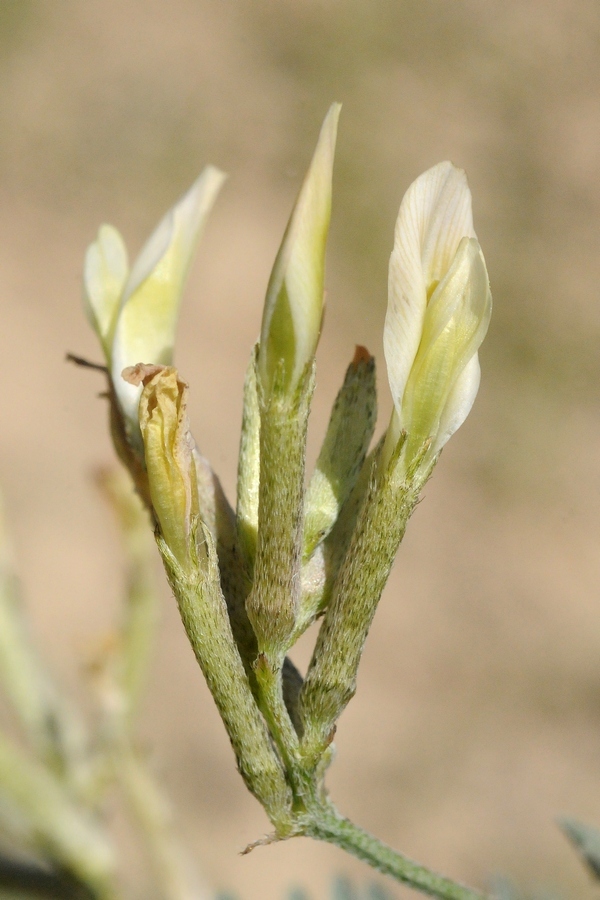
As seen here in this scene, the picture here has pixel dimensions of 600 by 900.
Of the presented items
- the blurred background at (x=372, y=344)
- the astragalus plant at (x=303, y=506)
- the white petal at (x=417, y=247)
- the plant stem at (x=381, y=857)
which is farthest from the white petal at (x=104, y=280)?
the blurred background at (x=372, y=344)

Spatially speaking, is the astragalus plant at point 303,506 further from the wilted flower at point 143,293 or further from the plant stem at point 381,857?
the wilted flower at point 143,293

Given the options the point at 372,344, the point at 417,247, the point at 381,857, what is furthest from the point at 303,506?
the point at 372,344

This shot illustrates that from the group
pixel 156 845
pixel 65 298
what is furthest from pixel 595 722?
pixel 65 298

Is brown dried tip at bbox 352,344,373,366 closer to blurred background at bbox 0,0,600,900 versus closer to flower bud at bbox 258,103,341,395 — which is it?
flower bud at bbox 258,103,341,395

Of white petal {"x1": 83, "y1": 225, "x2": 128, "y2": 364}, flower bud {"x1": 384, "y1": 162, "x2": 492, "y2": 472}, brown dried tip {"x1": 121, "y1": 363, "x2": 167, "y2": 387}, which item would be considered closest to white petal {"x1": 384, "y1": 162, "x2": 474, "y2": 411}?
flower bud {"x1": 384, "y1": 162, "x2": 492, "y2": 472}

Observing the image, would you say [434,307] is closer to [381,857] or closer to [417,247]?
[417,247]

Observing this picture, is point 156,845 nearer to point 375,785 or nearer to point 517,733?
point 375,785

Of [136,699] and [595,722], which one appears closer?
[136,699]
